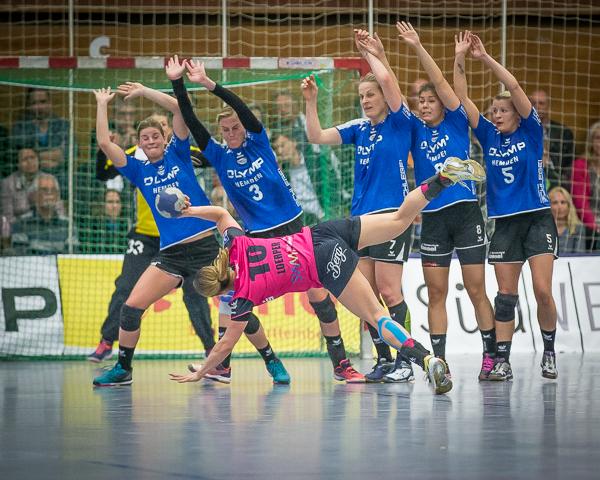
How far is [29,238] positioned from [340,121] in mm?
3536

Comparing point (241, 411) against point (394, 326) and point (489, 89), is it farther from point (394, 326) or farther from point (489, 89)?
point (489, 89)

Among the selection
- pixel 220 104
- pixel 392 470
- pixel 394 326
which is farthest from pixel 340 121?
pixel 392 470

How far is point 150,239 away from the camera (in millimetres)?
9906

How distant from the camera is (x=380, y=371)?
834cm

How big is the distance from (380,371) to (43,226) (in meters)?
5.23

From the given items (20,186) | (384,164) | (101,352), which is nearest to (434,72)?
(384,164)

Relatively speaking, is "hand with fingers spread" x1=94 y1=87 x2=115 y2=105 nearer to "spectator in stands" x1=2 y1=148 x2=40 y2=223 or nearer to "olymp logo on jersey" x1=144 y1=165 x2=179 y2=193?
"olymp logo on jersey" x1=144 y1=165 x2=179 y2=193

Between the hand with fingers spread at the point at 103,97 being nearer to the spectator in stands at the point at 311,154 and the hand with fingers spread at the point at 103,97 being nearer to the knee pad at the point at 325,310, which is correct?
the knee pad at the point at 325,310

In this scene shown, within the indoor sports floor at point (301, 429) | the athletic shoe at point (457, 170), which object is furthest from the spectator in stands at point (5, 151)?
the athletic shoe at point (457, 170)

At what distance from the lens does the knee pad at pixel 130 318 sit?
8.26 m

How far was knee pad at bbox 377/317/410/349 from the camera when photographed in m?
6.90

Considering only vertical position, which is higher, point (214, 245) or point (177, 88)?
point (177, 88)

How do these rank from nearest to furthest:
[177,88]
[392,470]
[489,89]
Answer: [392,470], [177,88], [489,89]

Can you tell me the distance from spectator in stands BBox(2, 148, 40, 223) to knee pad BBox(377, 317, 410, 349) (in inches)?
250
